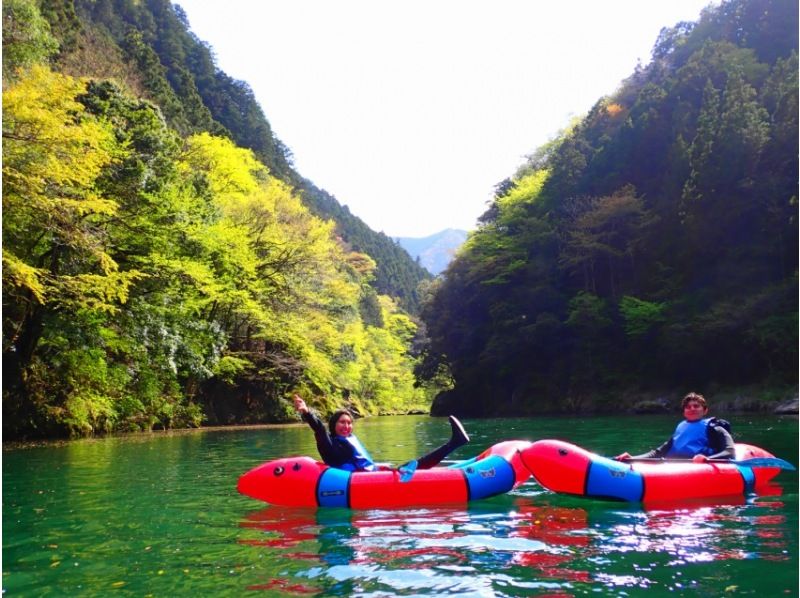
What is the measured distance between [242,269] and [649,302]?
647 inches

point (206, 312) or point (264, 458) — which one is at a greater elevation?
point (206, 312)

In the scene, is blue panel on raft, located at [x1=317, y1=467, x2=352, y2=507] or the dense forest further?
the dense forest

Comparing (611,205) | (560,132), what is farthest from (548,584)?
(560,132)

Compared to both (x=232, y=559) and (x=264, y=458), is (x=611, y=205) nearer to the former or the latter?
(x=264, y=458)

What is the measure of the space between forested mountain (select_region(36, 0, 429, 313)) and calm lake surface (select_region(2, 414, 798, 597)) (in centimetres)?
2541

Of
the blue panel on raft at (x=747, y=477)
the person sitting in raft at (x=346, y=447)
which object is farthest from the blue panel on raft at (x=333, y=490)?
the blue panel on raft at (x=747, y=477)

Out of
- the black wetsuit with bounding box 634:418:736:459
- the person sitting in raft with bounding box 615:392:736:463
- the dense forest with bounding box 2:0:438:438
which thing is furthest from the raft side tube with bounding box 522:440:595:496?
the dense forest with bounding box 2:0:438:438

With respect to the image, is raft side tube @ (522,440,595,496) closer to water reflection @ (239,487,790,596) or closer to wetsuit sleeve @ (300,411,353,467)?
water reflection @ (239,487,790,596)

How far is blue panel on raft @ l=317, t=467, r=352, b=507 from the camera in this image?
694cm

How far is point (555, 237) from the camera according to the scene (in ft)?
112

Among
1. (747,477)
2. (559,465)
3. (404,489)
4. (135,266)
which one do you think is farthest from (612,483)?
(135,266)

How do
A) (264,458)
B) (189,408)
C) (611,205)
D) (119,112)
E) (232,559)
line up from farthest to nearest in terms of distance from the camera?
(611,205) → (189,408) → (119,112) → (264,458) → (232,559)

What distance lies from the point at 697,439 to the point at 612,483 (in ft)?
5.29

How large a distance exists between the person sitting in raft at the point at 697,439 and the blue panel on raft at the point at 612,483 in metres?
0.74
